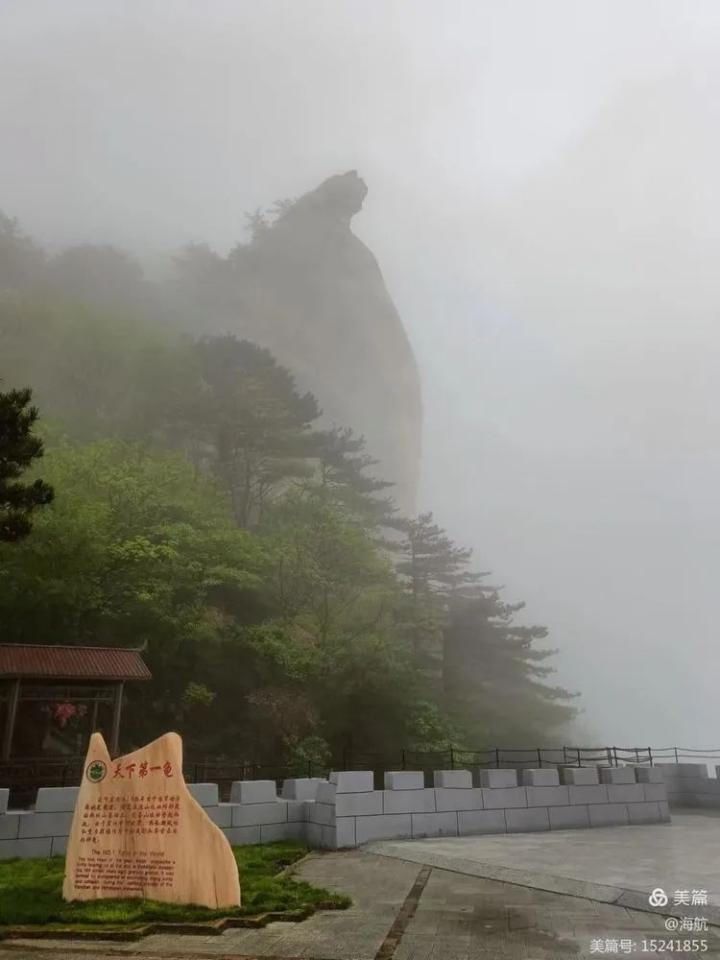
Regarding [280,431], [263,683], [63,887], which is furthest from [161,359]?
[63,887]

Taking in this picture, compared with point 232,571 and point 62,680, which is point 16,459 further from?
point 232,571

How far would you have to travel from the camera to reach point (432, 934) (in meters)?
5.88

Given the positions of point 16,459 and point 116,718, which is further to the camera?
point 116,718

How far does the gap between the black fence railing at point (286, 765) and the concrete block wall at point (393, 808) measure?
67 centimetres

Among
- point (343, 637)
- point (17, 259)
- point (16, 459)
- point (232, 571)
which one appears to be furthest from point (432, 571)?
point (17, 259)

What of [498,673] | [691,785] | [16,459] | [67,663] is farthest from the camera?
[498,673]

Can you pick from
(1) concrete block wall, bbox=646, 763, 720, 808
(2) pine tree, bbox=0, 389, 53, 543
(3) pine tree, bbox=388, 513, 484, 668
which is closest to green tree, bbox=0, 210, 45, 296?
(3) pine tree, bbox=388, 513, 484, 668

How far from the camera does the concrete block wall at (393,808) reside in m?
9.87

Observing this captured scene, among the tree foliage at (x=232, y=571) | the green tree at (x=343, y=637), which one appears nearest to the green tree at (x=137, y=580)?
the tree foliage at (x=232, y=571)

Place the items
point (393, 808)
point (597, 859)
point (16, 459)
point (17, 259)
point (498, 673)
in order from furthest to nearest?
point (17, 259), point (498, 673), point (393, 808), point (16, 459), point (597, 859)

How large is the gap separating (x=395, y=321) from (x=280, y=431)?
141 feet

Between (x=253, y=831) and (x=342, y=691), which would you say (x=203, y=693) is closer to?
(x=342, y=691)

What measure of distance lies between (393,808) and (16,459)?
8880 mm

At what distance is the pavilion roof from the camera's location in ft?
44.7
